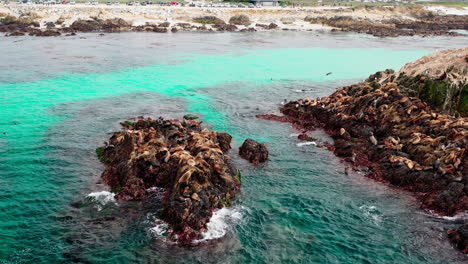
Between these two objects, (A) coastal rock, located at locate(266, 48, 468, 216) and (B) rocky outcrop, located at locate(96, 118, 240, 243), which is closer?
(B) rocky outcrop, located at locate(96, 118, 240, 243)

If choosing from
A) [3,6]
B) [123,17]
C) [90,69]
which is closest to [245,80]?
[90,69]

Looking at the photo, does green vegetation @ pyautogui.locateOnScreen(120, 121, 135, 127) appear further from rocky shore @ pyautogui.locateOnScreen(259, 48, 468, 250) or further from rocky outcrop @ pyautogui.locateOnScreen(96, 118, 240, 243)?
rocky shore @ pyautogui.locateOnScreen(259, 48, 468, 250)

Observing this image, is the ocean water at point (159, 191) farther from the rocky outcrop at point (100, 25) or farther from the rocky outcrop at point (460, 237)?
the rocky outcrop at point (100, 25)

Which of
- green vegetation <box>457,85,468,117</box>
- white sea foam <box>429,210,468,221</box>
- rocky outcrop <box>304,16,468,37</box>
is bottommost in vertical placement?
white sea foam <box>429,210,468,221</box>

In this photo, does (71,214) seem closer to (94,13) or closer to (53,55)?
(53,55)

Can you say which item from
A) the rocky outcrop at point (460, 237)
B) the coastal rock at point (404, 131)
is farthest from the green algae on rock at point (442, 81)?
the rocky outcrop at point (460, 237)

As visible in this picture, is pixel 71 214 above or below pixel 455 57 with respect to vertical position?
below

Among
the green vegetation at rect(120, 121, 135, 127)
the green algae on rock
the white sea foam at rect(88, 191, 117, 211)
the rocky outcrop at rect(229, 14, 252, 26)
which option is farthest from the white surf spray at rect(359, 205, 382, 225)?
the rocky outcrop at rect(229, 14, 252, 26)
